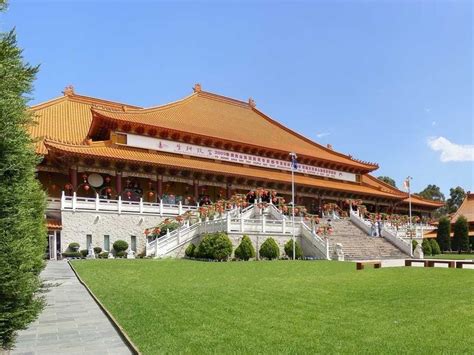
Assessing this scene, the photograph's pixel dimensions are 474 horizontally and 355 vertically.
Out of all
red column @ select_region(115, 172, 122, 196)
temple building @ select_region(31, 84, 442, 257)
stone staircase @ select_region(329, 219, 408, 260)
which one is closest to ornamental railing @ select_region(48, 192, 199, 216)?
temple building @ select_region(31, 84, 442, 257)

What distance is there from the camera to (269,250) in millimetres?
24438

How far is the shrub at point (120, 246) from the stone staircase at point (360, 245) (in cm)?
1224

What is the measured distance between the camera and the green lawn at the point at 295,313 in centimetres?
605

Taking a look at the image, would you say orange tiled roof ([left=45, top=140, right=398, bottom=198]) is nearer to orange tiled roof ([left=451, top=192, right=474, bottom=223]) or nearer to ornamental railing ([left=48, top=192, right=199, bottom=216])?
ornamental railing ([left=48, top=192, right=199, bottom=216])

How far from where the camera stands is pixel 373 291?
1077 cm

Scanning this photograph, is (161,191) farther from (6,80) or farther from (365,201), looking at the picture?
(6,80)

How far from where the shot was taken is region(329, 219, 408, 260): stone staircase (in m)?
26.4

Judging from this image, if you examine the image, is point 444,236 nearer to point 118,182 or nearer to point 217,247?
point 217,247

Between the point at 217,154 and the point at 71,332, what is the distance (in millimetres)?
28891

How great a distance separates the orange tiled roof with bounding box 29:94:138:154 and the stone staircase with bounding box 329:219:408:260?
19.1 metres

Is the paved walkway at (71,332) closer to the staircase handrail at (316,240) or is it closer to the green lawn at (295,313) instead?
the green lawn at (295,313)

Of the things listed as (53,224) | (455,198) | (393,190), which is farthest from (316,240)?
(455,198)

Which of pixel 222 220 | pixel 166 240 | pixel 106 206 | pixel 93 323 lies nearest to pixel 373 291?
pixel 93 323

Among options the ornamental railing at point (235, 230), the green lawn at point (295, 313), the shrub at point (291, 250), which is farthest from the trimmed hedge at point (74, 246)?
the green lawn at point (295, 313)
